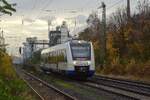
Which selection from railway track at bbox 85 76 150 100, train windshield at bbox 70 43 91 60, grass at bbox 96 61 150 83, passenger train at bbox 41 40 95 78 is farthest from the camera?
grass at bbox 96 61 150 83

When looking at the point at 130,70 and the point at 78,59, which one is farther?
the point at 130,70

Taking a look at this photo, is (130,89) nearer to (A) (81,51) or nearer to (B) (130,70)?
(A) (81,51)

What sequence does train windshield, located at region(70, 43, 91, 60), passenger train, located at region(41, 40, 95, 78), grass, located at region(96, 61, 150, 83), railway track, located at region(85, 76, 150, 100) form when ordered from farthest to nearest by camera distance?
1. grass, located at region(96, 61, 150, 83)
2. train windshield, located at region(70, 43, 91, 60)
3. passenger train, located at region(41, 40, 95, 78)
4. railway track, located at region(85, 76, 150, 100)

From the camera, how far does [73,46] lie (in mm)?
38344

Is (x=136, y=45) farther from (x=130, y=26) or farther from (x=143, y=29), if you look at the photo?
(x=130, y=26)

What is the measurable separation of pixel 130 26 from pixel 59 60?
26346 millimetres

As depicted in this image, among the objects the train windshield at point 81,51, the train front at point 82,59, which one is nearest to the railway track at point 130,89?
the train front at point 82,59

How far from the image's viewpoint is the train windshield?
37938 millimetres

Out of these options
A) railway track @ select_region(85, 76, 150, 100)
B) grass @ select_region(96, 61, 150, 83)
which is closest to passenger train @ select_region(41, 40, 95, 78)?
grass @ select_region(96, 61, 150, 83)

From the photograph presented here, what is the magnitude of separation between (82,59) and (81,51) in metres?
0.80

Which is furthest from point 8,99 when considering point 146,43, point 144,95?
point 146,43

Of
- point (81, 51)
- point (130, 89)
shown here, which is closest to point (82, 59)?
point (81, 51)

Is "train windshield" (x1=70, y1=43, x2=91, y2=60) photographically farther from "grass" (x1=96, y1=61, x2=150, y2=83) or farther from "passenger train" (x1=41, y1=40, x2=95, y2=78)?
"grass" (x1=96, y1=61, x2=150, y2=83)

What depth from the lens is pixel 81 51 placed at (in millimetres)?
38312
